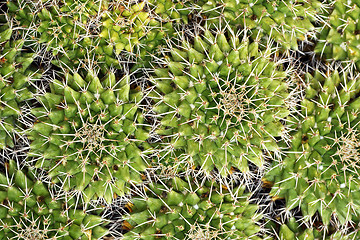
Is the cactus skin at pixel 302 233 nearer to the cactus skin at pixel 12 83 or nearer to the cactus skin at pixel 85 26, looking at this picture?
the cactus skin at pixel 85 26

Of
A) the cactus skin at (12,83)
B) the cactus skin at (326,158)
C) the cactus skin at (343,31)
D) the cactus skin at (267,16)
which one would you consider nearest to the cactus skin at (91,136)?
the cactus skin at (12,83)

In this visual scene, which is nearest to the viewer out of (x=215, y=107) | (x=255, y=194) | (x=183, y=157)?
(x=215, y=107)

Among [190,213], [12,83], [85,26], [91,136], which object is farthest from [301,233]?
[12,83]

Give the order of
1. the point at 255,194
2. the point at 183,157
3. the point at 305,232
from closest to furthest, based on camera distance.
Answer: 1. the point at 183,157
2. the point at 305,232
3. the point at 255,194

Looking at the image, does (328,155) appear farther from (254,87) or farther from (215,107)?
(215,107)

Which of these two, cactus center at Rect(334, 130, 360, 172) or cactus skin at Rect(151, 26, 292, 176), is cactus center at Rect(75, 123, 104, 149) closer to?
cactus skin at Rect(151, 26, 292, 176)

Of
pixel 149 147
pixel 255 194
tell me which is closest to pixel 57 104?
pixel 149 147
